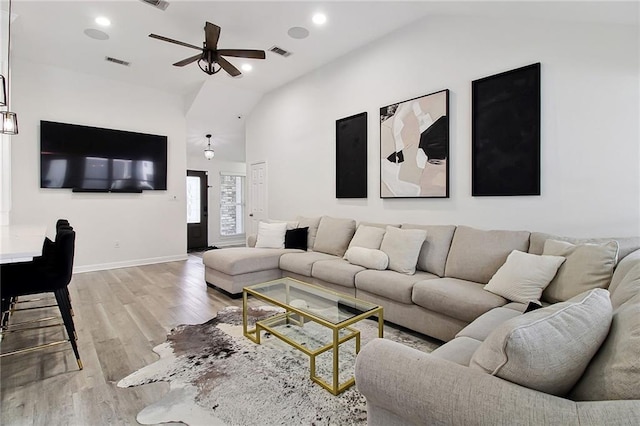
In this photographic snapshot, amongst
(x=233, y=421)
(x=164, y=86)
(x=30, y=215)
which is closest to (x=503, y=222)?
(x=233, y=421)

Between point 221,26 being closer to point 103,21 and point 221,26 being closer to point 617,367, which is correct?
point 103,21

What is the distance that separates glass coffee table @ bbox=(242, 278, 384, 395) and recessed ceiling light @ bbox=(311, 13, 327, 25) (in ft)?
10.0

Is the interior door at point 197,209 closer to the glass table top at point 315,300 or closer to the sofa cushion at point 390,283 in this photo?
the glass table top at point 315,300

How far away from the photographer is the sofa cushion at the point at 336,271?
331cm

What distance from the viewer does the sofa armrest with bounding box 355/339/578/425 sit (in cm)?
85

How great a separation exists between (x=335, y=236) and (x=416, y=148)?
1.51 metres

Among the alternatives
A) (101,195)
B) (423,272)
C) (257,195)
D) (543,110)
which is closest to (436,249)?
(423,272)

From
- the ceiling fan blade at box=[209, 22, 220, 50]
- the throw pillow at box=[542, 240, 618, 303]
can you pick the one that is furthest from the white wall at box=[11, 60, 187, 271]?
the throw pillow at box=[542, 240, 618, 303]

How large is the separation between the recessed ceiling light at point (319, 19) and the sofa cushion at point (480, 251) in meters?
2.90

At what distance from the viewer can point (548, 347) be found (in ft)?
2.96

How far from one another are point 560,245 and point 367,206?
2.39 metres

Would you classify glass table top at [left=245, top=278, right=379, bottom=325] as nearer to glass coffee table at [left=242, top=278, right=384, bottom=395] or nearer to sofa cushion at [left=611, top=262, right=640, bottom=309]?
glass coffee table at [left=242, top=278, right=384, bottom=395]

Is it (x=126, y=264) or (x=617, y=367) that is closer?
(x=617, y=367)

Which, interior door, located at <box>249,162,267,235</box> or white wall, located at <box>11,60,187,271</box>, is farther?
interior door, located at <box>249,162,267,235</box>
